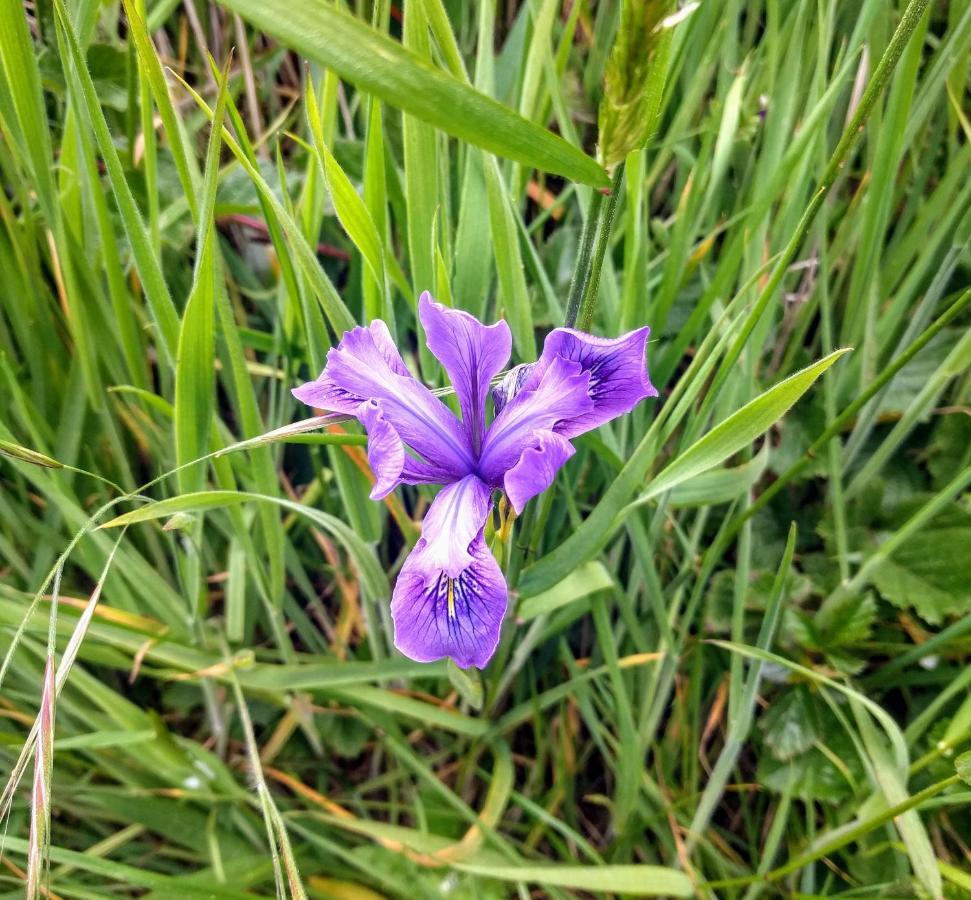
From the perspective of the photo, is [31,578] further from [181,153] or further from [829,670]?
[829,670]

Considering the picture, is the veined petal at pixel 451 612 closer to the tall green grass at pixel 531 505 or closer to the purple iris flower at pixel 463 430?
the purple iris flower at pixel 463 430

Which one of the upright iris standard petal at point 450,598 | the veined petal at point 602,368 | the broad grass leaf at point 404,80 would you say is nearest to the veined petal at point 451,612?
the upright iris standard petal at point 450,598

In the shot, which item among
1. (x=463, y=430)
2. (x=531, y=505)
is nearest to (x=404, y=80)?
(x=463, y=430)

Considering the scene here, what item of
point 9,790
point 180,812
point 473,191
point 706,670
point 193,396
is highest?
point 473,191

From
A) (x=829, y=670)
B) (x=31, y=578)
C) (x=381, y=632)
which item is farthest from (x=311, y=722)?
(x=829, y=670)

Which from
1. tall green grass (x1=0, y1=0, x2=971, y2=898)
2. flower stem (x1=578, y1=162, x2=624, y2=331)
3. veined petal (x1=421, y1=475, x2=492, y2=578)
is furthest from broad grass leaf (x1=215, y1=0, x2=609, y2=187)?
veined petal (x1=421, y1=475, x2=492, y2=578)

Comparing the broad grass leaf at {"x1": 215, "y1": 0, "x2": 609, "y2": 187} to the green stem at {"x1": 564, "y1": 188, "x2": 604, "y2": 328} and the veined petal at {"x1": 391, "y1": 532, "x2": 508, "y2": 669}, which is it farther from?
the veined petal at {"x1": 391, "y1": 532, "x2": 508, "y2": 669}
